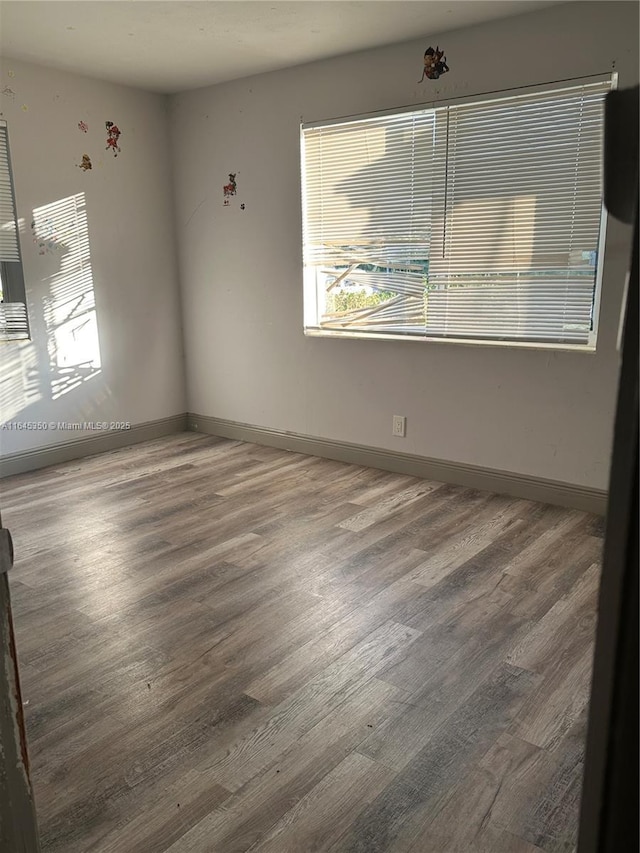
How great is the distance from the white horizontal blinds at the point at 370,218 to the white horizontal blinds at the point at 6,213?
5.80ft

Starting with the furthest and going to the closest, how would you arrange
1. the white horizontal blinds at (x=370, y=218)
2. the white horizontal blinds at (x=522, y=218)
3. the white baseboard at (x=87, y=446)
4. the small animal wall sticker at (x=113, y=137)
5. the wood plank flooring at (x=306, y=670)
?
the small animal wall sticker at (x=113, y=137) < the white baseboard at (x=87, y=446) < the white horizontal blinds at (x=370, y=218) < the white horizontal blinds at (x=522, y=218) < the wood plank flooring at (x=306, y=670)

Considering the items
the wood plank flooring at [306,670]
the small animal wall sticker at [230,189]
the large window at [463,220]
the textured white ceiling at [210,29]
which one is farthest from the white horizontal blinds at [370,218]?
the wood plank flooring at [306,670]

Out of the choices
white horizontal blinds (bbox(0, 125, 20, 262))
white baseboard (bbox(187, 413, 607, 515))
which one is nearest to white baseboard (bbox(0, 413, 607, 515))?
white baseboard (bbox(187, 413, 607, 515))

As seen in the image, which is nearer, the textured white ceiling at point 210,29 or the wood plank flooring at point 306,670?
the wood plank flooring at point 306,670

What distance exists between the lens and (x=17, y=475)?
163 inches

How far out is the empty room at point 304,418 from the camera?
1.69 meters

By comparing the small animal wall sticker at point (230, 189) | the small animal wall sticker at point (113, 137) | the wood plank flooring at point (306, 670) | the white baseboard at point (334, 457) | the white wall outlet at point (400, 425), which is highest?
the small animal wall sticker at point (113, 137)

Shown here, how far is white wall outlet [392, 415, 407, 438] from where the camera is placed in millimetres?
3961

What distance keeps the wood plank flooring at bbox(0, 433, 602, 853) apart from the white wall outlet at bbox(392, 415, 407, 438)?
1.62ft

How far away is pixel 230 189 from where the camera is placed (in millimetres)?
4500

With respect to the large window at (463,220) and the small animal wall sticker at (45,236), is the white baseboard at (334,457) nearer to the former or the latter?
the large window at (463,220)

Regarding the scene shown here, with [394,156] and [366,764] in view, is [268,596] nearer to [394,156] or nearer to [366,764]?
[366,764]

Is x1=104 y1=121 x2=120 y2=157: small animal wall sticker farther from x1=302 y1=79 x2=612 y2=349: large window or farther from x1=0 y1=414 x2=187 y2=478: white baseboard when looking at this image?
x1=0 y1=414 x2=187 y2=478: white baseboard

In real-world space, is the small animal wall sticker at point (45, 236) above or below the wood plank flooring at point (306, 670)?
above
